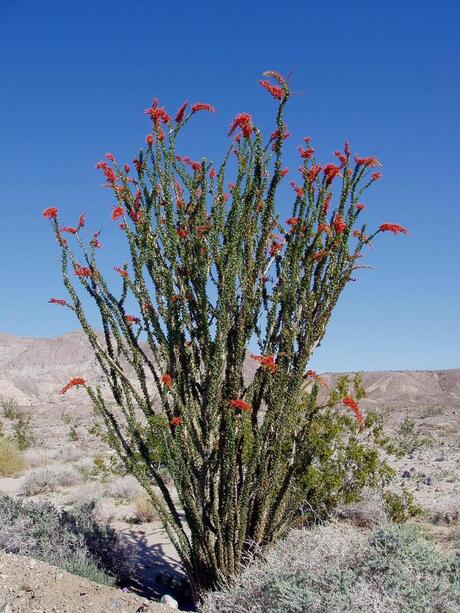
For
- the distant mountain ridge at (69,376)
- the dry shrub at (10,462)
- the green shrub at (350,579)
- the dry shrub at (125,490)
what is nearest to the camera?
the green shrub at (350,579)

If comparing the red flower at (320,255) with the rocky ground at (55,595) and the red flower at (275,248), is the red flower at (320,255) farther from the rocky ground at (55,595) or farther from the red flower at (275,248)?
the rocky ground at (55,595)

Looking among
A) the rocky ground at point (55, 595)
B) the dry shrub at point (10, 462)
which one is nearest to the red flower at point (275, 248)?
the rocky ground at point (55, 595)

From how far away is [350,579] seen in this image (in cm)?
372

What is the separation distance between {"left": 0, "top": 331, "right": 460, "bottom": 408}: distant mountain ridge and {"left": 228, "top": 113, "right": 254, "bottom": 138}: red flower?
40896 mm

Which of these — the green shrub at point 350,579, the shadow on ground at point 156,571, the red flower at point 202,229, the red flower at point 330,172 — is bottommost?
the shadow on ground at point 156,571

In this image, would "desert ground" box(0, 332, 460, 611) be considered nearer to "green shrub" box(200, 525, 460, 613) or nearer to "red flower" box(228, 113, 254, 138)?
"green shrub" box(200, 525, 460, 613)

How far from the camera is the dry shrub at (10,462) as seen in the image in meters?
14.0

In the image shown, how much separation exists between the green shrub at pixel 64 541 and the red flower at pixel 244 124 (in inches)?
171

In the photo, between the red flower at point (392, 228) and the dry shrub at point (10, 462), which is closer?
the red flower at point (392, 228)

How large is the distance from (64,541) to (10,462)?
8820mm

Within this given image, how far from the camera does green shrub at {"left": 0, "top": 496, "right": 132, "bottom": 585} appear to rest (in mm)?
5891

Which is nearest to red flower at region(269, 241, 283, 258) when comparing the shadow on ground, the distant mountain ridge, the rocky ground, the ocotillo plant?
the ocotillo plant

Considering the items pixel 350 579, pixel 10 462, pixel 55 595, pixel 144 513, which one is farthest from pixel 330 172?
pixel 10 462

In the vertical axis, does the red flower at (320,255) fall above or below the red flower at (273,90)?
below
